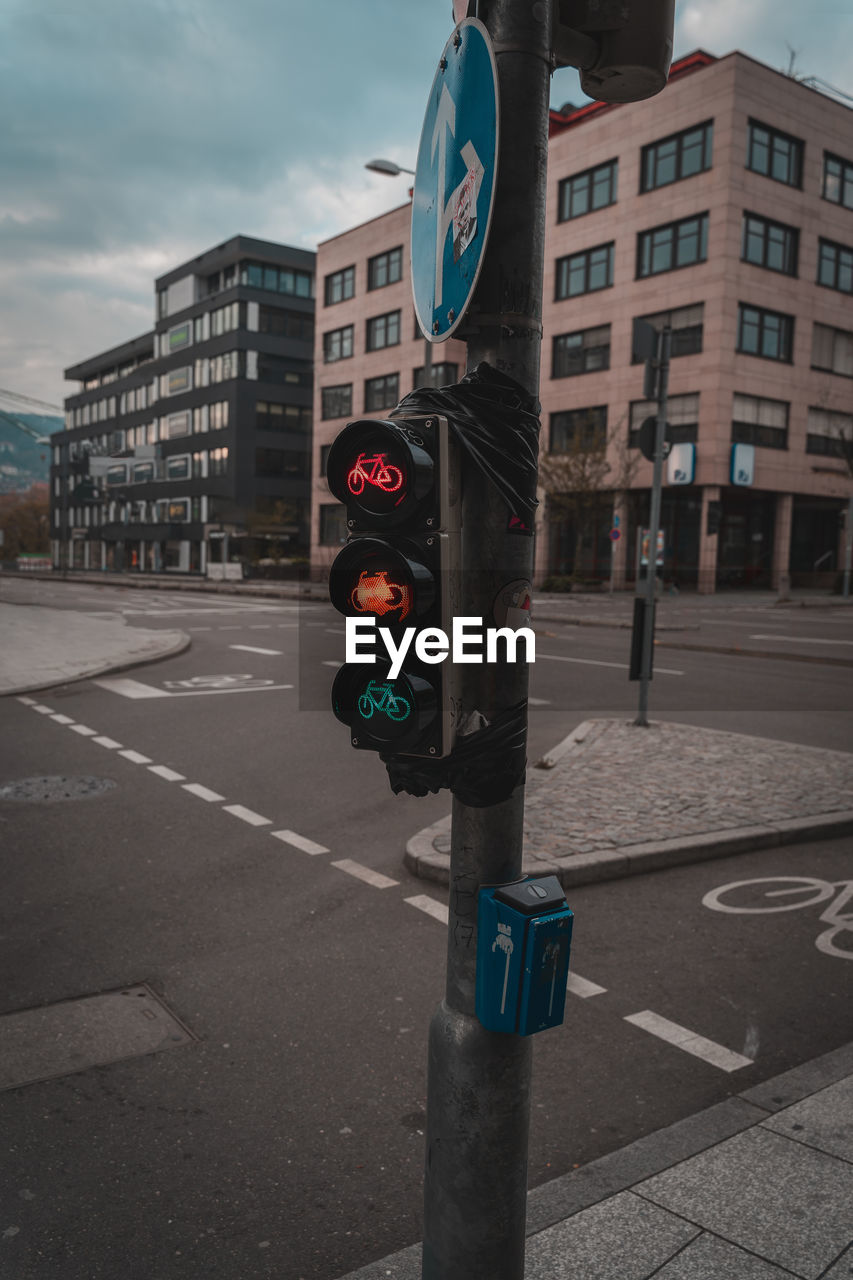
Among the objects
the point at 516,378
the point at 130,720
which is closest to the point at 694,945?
the point at 516,378

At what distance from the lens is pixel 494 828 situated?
2043 millimetres

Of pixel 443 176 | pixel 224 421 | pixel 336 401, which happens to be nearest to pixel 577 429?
pixel 336 401

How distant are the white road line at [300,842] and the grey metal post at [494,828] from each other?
425 cm

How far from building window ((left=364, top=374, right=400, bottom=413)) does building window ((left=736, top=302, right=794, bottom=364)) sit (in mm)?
20574

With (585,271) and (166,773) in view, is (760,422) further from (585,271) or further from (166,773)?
(166,773)

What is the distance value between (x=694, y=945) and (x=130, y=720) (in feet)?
25.5

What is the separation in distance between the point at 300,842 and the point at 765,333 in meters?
41.0

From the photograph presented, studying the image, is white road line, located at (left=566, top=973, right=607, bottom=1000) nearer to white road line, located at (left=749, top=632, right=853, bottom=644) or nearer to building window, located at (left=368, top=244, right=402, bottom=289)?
white road line, located at (left=749, top=632, right=853, bottom=644)

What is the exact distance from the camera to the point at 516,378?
6.64ft

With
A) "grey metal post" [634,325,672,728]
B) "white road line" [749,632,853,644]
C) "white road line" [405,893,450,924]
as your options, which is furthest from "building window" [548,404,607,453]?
"white road line" [405,893,450,924]

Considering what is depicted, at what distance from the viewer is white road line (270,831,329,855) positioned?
633 cm

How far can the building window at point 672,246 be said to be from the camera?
40.7 meters

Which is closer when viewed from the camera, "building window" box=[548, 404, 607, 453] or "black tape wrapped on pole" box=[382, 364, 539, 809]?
"black tape wrapped on pole" box=[382, 364, 539, 809]

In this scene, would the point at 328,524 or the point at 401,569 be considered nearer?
the point at 401,569
